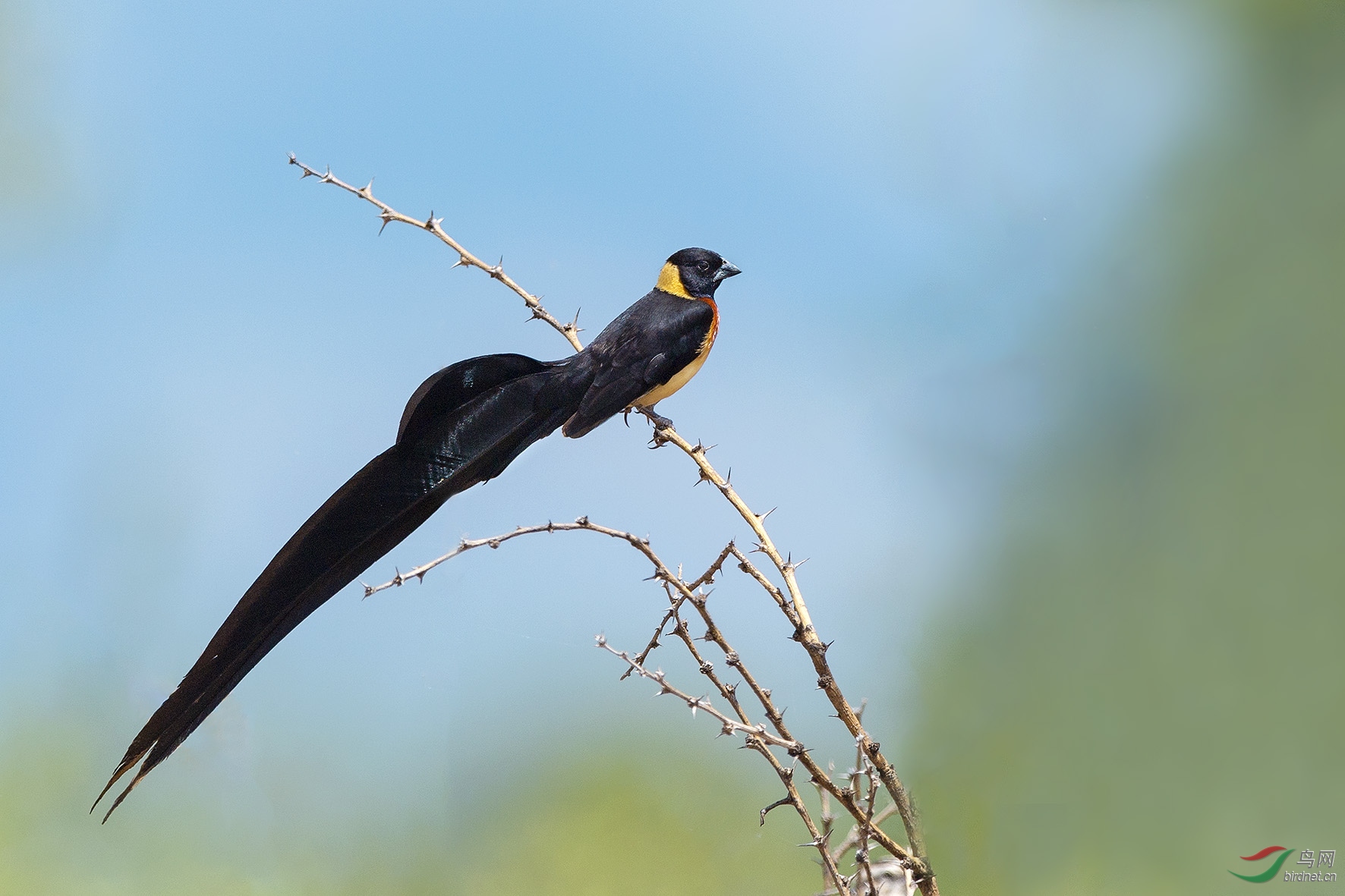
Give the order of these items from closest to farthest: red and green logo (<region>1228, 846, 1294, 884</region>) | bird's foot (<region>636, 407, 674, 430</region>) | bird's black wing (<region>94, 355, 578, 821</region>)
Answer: bird's black wing (<region>94, 355, 578, 821</region>), red and green logo (<region>1228, 846, 1294, 884</region>), bird's foot (<region>636, 407, 674, 430</region>)

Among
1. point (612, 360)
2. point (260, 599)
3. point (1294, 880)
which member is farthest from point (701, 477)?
point (1294, 880)

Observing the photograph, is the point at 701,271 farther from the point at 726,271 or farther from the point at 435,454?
the point at 435,454

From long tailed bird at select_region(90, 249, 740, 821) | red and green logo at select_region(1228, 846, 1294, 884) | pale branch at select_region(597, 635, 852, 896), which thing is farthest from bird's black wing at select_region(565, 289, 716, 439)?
red and green logo at select_region(1228, 846, 1294, 884)

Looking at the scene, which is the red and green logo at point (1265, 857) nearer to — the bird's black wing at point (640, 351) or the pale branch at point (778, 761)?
the pale branch at point (778, 761)

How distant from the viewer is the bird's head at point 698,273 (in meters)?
1.37

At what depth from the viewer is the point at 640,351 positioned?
1.25 m

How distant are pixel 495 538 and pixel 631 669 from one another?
0.21 metres

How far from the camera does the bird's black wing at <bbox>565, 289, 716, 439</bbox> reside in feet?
3.95

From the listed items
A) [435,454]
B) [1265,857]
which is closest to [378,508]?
[435,454]

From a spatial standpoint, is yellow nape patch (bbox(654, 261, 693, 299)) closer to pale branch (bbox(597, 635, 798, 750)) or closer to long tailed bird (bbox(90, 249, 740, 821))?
long tailed bird (bbox(90, 249, 740, 821))

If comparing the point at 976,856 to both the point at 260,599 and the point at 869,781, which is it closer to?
the point at 869,781

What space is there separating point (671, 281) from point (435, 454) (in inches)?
17.8

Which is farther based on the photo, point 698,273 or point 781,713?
point 698,273

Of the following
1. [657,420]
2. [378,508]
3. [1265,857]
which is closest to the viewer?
[378,508]
